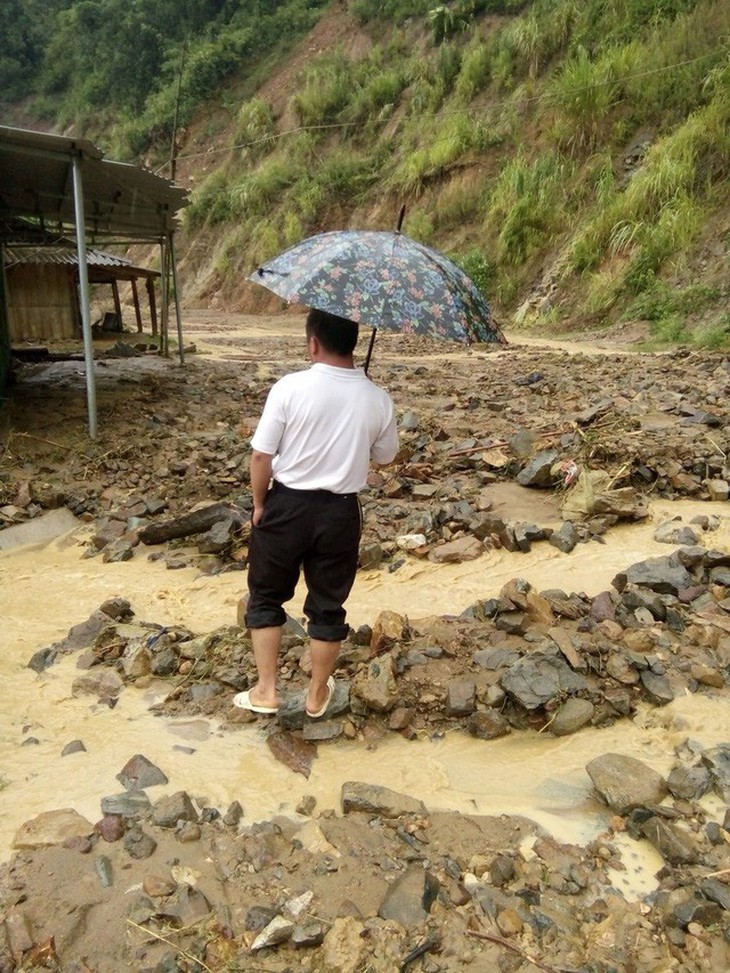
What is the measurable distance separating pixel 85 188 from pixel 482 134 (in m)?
15.9

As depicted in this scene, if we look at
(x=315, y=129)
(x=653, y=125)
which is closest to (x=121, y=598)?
(x=653, y=125)

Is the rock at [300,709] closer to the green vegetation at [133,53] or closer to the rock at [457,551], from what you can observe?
the rock at [457,551]

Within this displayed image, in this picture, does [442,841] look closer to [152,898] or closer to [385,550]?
[152,898]

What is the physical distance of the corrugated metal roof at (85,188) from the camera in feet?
22.5

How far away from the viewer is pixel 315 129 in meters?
29.0

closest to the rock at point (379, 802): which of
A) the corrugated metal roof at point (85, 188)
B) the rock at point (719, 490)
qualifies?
the rock at point (719, 490)

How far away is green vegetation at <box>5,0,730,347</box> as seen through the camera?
1583 cm

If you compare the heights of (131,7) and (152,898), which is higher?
(131,7)

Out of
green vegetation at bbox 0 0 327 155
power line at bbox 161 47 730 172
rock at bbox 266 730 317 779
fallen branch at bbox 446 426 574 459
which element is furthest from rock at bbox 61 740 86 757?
green vegetation at bbox 0 0 327 155

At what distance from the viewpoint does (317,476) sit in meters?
2.62

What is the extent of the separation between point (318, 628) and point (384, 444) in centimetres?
73

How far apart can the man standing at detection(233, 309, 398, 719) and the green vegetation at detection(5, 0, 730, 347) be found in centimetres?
1137

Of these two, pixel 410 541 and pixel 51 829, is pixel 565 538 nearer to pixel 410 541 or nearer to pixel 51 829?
pixel 410 541

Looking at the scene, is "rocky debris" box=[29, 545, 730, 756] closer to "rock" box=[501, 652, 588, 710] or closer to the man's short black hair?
"rock" box=[501, 652, 588, 710]
